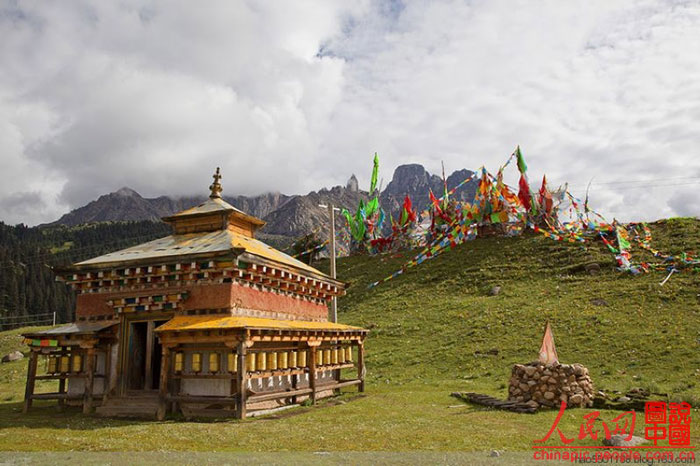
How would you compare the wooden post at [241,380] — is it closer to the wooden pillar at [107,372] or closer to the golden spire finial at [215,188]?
the wooden pillar at [107,372]

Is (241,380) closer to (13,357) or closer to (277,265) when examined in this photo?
(277,265)

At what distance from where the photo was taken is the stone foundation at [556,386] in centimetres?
1772

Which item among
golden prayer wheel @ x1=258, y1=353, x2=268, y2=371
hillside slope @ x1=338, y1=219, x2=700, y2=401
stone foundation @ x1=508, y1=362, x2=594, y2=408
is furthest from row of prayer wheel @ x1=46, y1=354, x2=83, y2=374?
stone foundation @ x1=508, y1=362, x2=594, y2=408

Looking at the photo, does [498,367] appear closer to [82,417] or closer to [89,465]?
[82,417]

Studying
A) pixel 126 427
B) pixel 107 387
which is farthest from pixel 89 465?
pixel 107 387

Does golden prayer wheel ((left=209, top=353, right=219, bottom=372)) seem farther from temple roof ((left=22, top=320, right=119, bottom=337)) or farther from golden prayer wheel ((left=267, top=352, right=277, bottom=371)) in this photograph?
temple roof ((left=22, top=320, right=119, bottom=337))

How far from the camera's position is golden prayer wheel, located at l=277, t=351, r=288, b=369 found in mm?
19156

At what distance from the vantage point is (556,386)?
58.6ft

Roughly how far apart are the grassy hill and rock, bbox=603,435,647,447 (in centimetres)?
45

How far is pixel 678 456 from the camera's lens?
36.1 ft

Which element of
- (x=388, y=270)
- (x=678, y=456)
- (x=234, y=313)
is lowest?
(x=678, y=456)

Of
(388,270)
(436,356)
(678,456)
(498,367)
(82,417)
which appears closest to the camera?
(678,456)

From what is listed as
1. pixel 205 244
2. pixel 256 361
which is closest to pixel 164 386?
pixel 256 361

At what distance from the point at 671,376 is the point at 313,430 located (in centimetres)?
1800
